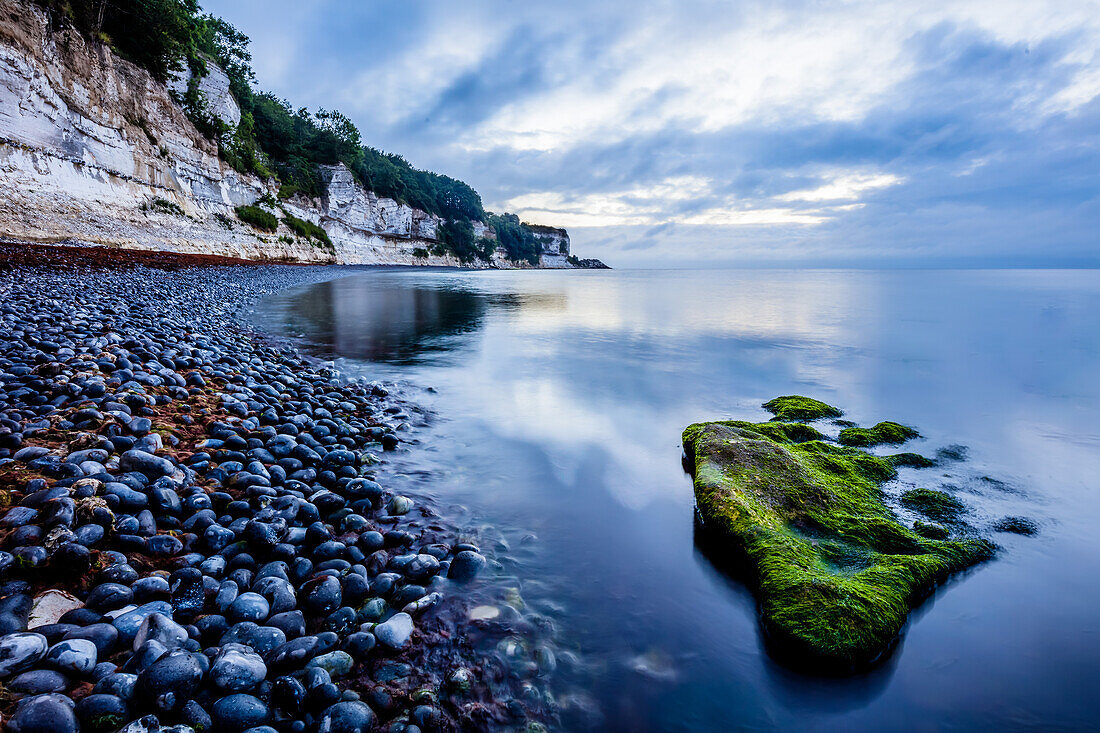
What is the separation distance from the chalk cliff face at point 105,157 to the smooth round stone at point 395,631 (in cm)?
1951

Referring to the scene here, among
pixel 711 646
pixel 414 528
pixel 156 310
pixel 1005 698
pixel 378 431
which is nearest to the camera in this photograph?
pixel 1005 698

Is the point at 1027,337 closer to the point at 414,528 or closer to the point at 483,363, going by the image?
the point at 483,363

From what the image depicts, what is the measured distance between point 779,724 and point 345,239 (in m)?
57.7

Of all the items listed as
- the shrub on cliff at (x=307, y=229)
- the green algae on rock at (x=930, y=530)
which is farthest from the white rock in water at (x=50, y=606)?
the shrub on cliff at (x=307, y=229)

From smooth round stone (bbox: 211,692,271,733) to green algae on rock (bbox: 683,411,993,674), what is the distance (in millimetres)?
2206

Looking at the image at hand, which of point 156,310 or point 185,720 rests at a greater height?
point 156,310

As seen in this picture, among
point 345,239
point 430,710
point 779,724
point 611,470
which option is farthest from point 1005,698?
point 345,239

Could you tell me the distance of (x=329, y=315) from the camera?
13594 millimetres

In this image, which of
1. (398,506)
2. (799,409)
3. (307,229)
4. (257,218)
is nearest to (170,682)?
(398,506)

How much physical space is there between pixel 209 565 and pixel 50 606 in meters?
0.53

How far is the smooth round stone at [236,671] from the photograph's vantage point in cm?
158

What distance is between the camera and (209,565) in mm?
2207

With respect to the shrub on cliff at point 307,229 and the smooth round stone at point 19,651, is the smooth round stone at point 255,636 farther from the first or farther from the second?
the shrub on cliff at point 307,229

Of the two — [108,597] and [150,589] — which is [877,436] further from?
[108,597]
